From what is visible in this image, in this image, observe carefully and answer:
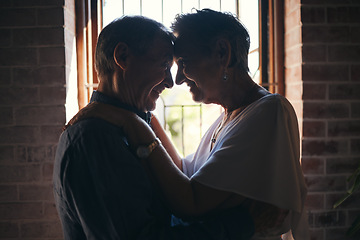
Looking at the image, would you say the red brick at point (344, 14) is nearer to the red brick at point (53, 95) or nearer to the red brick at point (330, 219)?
the red brick at point (330, 219)

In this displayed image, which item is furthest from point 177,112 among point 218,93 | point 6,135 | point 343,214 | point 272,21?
point 343,214

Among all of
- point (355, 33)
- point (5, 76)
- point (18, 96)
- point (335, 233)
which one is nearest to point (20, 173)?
point (18, 96)

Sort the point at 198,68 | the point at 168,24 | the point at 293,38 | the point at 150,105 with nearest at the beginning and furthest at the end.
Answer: the point at 150,105 → the point at 198,68 → the point at 293,38 → the point at 168,24

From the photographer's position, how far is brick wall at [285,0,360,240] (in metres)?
1.96

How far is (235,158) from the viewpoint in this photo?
1107 mm

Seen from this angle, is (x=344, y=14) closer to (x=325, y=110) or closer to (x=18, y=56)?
(x=325, y=110)

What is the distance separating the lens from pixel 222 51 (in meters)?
1.34

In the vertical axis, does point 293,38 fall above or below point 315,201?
above

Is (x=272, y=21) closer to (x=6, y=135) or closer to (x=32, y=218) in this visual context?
(x=6, y=135)

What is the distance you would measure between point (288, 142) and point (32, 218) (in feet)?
5.38

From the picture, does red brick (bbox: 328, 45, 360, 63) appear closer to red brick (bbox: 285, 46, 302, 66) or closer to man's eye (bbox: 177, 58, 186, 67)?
red brick (bbox: 285, 46, 302, 66)

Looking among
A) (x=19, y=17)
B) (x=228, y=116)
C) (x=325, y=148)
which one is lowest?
(x=325, y=148)

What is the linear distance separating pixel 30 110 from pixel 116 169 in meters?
1.19

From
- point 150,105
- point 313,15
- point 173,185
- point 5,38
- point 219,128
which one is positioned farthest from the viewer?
point 313,15
